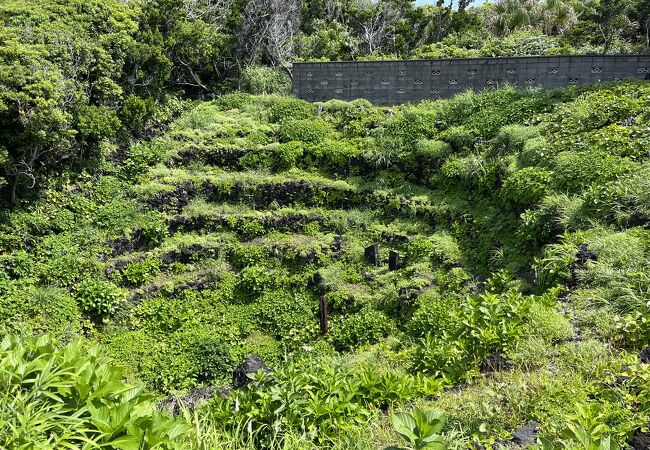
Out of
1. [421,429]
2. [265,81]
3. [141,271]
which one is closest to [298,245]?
[141,271]

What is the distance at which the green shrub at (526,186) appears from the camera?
876 cm

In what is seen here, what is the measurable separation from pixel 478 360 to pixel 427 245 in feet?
16.1

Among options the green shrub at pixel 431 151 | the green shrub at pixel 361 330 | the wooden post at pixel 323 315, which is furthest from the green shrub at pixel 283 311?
the green shrub at pixel 431 151

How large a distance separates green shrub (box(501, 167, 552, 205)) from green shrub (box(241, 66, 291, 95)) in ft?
30.4

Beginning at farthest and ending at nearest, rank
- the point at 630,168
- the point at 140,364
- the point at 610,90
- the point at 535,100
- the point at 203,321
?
the point at 535,100, the point at 610,90, the point at 203,321, the point at 140,364, the point at 630,168

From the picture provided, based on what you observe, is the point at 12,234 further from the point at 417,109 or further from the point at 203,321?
the point at 417,109

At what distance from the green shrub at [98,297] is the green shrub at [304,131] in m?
6.28

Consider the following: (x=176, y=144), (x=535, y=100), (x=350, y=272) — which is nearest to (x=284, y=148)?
(x=176, y=144)

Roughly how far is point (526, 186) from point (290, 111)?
7.82m

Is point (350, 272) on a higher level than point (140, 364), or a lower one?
higher

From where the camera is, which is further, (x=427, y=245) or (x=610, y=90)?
(x=610, y=90)

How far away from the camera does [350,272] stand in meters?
10.2

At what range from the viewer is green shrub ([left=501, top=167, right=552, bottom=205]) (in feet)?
28.7

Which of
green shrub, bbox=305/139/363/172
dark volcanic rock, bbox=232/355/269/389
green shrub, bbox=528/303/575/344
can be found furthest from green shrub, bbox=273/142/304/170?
green shrub, bbox=528/303/575/344
